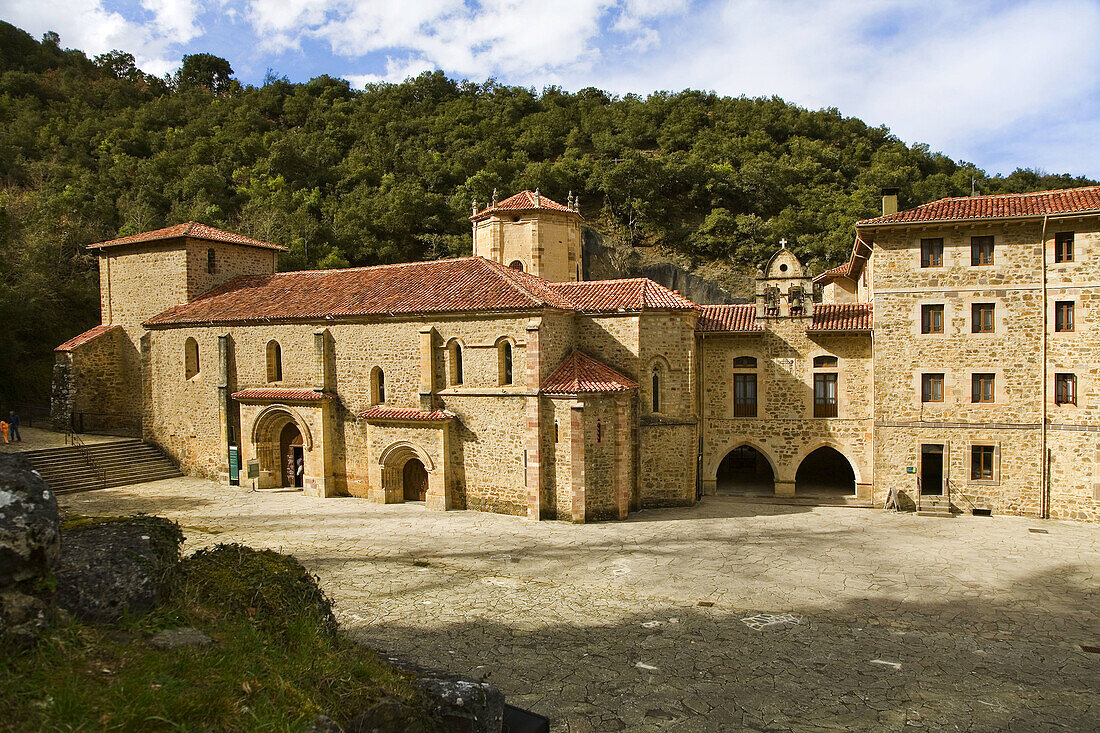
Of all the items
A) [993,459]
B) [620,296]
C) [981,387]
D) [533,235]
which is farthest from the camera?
[533,235]

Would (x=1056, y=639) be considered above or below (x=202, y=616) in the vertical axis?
below

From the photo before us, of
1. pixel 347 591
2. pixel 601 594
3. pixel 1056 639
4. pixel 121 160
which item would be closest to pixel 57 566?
pixel 347 591

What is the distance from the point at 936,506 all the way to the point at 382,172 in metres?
48.5

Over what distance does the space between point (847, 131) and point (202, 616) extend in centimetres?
7146

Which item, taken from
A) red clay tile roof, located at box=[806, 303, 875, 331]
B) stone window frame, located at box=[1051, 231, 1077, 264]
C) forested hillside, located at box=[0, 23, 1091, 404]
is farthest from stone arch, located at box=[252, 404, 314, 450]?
stone window frame, located at box=[1051, 231, 1077, 264]

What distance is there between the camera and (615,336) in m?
22.2

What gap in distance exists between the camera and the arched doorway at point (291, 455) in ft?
82.4

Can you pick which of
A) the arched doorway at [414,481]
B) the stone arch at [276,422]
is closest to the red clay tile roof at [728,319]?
the arched doorway at [414,481]

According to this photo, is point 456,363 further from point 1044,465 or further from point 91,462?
point 1044,465

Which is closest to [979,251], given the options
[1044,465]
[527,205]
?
[1044,465]

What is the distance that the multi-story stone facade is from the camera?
67.3 feet

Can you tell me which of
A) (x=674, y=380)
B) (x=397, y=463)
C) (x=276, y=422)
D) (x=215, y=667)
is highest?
(x=674, y=380)

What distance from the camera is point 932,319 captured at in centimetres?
2198

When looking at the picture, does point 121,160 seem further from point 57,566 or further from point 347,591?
point 57,566
